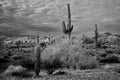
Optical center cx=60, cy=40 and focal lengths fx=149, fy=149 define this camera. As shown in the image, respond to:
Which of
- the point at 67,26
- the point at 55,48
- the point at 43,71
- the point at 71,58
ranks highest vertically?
the point at 67,26

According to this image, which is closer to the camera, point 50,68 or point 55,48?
point 50,68

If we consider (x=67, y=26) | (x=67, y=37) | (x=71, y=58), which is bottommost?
(x=71, y=58)

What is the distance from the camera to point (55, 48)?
779 inches

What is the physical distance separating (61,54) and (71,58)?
1385mm

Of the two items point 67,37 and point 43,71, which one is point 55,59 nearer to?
point 43,71

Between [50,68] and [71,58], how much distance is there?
3.07 meters

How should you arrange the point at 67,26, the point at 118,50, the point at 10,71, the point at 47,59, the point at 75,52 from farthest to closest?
the point at 118,50, the point at 67,26, the point at 75,52, the point at 47,59, the point at 10,71

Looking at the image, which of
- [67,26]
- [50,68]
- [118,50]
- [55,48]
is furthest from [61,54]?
[118,50]

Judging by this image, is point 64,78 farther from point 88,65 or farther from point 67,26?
point 67,26

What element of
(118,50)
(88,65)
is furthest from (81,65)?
(118,50)

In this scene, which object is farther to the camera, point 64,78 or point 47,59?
point 47,59

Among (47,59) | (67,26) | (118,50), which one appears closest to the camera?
(47,59)

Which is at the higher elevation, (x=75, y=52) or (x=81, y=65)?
(x=75, y=52)

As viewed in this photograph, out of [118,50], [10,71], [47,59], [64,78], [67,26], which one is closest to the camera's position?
[64,78]
